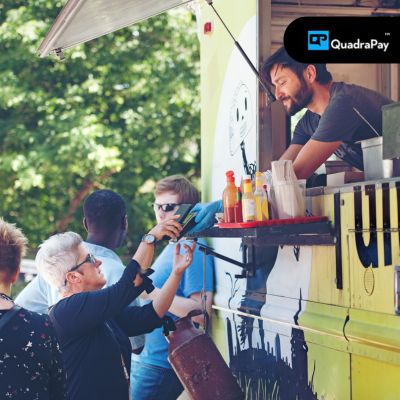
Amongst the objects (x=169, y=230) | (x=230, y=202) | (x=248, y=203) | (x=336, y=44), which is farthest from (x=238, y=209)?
(x=336, y=44)

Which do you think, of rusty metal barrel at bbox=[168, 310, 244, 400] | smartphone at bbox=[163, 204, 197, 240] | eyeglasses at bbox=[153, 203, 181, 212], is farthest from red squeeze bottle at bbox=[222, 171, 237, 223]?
eyeglasses at bbox=[153, 203, 181, 212]

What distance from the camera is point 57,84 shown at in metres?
14.0

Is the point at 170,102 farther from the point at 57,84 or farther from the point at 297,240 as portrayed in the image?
the point at 297,240

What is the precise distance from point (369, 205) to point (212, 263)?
218cm

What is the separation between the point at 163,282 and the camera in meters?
5.46

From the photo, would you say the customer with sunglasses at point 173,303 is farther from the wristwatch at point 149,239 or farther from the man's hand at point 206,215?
the wristwatch at point 149,239

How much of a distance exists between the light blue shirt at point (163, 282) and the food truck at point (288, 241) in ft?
0.51

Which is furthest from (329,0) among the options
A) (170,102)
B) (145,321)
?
(170,102)

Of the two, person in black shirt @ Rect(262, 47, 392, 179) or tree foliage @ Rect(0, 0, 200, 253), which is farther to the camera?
tree foliage @ Rect(0, 0, 200, 253)

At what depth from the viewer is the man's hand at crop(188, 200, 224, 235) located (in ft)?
15.8

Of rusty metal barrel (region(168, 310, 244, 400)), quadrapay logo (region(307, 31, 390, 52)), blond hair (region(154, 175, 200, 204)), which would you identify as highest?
quadrapay logo (region(307, 31, 390, 52))

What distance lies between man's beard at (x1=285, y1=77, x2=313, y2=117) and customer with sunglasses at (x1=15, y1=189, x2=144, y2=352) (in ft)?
4.10

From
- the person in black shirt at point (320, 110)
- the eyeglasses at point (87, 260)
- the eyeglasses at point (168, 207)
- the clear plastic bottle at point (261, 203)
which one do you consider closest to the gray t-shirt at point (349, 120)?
the person in black shirt at point (320, 110)

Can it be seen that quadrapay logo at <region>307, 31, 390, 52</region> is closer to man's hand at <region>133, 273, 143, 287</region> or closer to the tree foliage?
man's hand at <region>133, 273, 143, 287</region>
